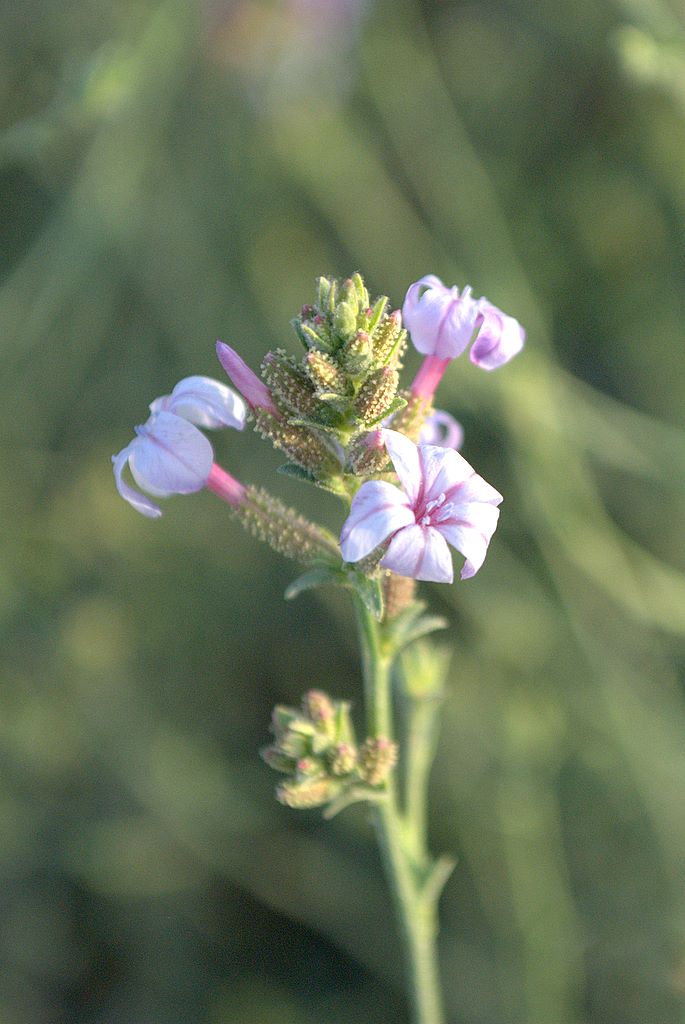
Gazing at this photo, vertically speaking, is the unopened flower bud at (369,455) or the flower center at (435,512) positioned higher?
the unopened flower bud at (369,455)

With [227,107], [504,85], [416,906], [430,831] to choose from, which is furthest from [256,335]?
[416,906]

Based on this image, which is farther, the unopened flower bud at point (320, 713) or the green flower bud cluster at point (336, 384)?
the unopened flower bud at point (320, 713)

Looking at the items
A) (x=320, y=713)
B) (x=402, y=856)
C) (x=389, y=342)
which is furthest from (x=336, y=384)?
(x=402, y=856)

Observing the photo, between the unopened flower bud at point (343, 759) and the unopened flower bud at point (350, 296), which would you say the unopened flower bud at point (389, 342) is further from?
the unopened flower bud at point (343, 759)

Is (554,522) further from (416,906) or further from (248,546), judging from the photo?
(416,906)

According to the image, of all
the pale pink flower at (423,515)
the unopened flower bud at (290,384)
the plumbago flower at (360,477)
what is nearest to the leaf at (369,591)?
the plumbago flower at (360,477)

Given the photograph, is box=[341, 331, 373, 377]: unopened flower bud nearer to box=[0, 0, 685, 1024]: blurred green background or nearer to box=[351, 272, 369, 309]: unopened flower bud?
box=[351, 272, 369, 309]: unopened flower bud
